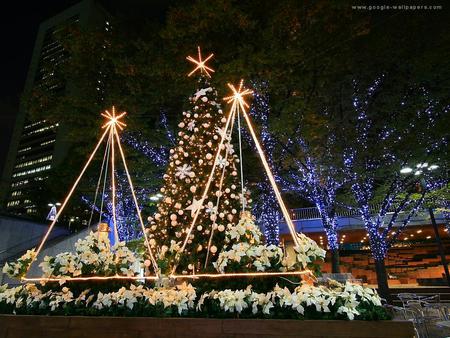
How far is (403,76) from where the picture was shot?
441 inches

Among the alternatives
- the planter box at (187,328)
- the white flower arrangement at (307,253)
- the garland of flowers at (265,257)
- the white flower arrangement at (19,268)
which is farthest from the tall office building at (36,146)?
the white flower arrangement at (307,253)

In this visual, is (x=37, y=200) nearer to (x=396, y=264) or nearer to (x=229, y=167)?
(x=229, y=167)

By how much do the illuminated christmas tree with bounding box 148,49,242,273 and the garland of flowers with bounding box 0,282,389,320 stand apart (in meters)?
0.88

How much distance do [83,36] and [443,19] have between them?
12032mm

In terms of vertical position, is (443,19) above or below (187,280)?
above

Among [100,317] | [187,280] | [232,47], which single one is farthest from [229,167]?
[232,47]

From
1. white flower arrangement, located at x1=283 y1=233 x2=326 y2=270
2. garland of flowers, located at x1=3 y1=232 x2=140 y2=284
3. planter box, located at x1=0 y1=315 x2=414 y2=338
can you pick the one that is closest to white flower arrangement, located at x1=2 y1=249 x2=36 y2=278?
garland of flowers, located at x1=3 y1=232 x2=140 y2=284

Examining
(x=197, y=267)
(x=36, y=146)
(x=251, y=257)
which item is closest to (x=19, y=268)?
(x=197, y=267)

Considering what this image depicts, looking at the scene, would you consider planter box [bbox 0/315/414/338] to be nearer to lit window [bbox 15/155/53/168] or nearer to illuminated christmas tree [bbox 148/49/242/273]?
illuminated christmas tree [bbox 148/49/242/273]

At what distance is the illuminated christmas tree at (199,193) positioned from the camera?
6.02 m

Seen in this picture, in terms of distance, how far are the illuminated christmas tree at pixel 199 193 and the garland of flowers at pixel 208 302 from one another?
884mm

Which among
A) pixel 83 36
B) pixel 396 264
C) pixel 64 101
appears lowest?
pixel 396 264

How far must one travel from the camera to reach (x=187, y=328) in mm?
4023

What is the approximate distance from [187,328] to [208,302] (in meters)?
0.51
